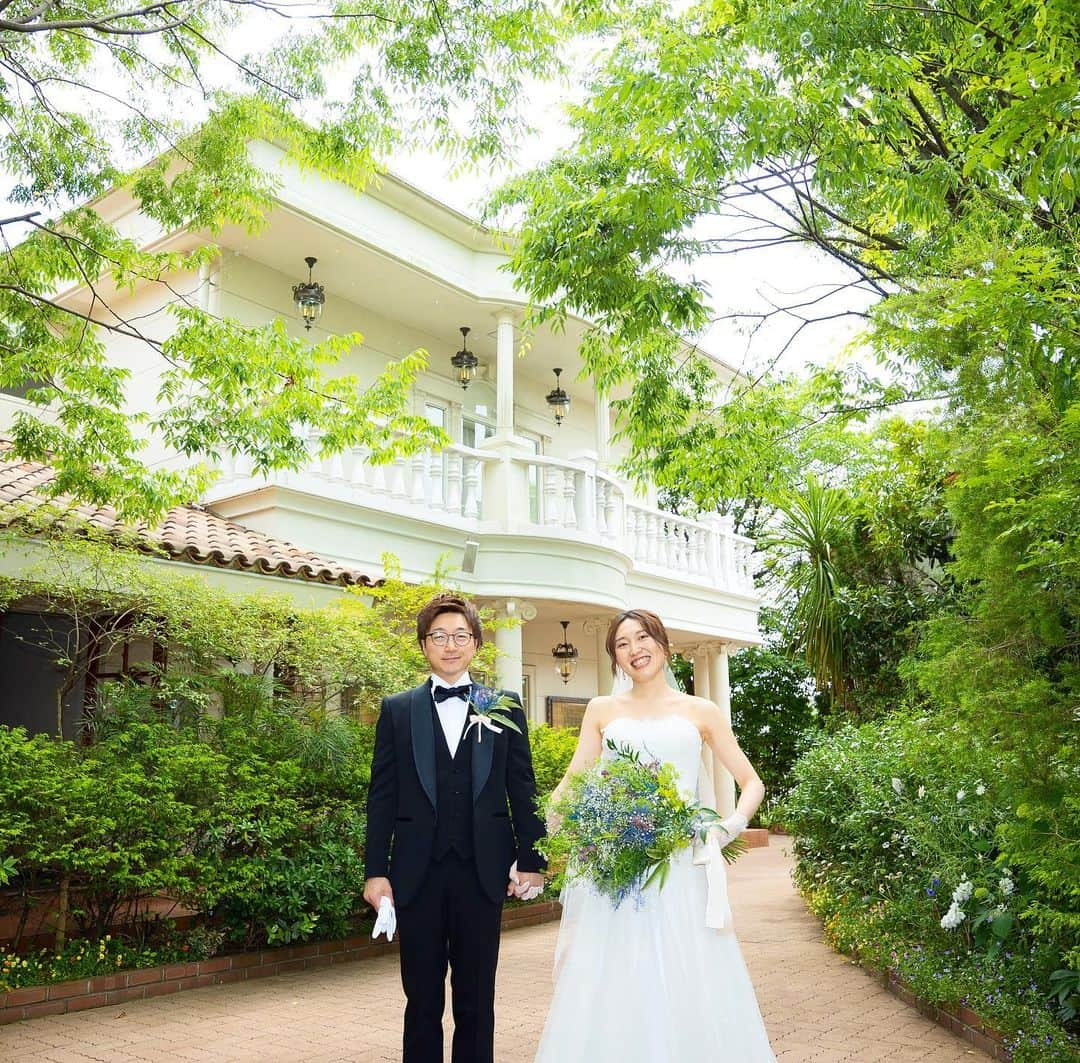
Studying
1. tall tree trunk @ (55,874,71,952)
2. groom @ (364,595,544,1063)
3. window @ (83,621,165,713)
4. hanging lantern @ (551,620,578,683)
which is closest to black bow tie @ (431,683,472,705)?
groom @ (364,595,544,1063)

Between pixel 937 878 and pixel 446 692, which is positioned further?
pixel 937 878

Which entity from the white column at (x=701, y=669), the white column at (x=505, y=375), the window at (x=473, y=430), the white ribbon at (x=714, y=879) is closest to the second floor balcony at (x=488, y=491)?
the white column at (x=505, y=375)

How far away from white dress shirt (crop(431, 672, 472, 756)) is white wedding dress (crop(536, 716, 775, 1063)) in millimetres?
661

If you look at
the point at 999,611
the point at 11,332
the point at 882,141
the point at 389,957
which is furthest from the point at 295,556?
the point at 999,611

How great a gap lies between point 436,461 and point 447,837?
9.27m

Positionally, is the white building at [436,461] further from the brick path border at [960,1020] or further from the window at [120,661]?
the brick path border at [960,1020]

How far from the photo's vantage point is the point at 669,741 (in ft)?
14.7

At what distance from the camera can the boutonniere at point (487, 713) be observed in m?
4.17

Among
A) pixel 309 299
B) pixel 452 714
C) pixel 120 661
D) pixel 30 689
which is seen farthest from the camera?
pixel 309 299

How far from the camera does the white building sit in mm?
11984

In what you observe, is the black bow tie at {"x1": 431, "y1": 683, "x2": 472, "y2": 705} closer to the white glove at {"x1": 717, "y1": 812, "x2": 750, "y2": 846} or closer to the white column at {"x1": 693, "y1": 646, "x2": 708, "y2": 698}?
the white glove at {"x1": 717, "y1": 812, "x2": 750, "y2": 846}

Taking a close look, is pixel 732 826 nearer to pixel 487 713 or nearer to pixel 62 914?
pixel 487 713

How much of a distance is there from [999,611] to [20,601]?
815cm

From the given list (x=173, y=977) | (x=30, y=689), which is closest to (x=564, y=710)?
(x=30, y=689)
